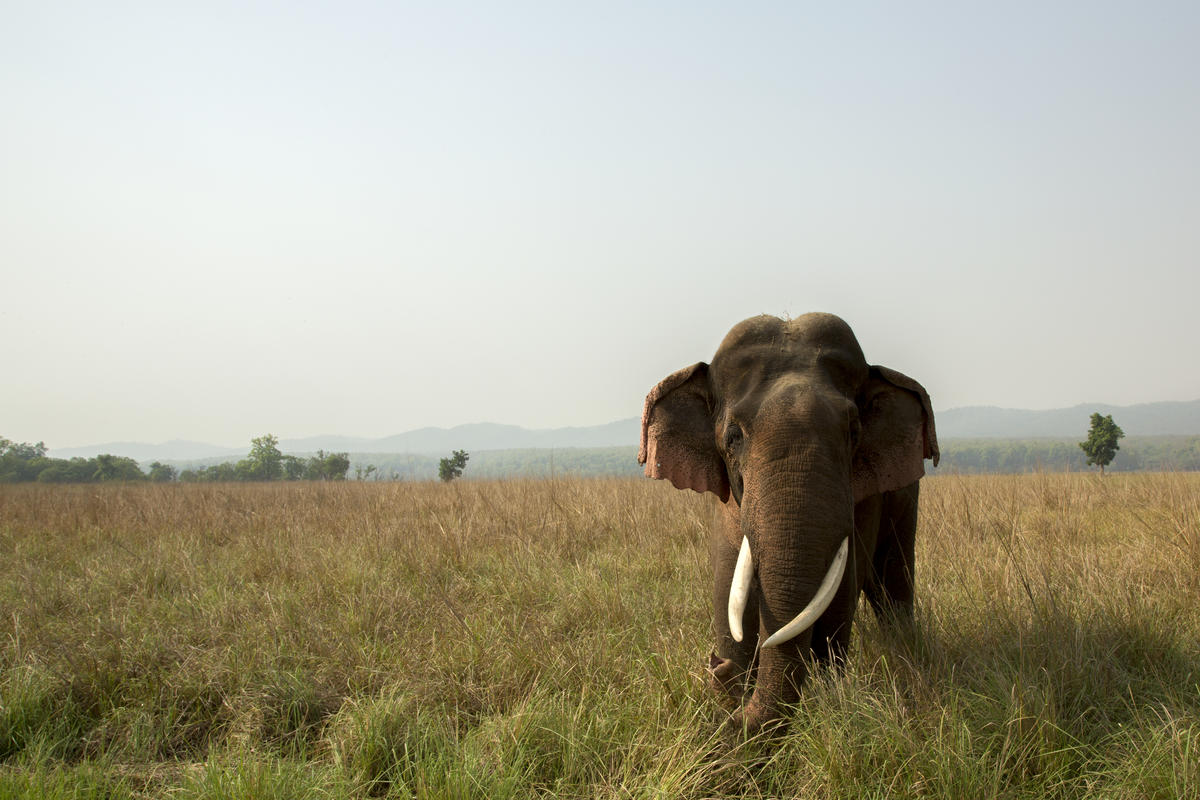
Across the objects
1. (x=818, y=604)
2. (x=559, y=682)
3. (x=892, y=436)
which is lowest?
(x=559, y=682)

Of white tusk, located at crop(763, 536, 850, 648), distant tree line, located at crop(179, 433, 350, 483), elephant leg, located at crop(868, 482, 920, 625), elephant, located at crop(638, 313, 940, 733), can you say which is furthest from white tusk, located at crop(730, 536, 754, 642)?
distant tree line, located at crop(179, 433, 350, 483)

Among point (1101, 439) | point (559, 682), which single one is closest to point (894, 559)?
point (559, 682)

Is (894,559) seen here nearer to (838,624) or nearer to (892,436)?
(892,436)

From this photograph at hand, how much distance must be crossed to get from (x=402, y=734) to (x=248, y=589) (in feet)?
12.1

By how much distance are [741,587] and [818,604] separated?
417 millimetres

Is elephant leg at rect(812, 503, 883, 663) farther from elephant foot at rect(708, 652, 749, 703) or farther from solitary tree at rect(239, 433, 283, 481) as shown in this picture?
solitary tree at rect(239, 433, 283, 481)

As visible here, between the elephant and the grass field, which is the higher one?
the elephant

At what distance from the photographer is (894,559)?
4.73 m

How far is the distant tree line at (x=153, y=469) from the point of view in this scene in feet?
124

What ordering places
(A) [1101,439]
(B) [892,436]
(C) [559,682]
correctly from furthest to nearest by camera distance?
(A) [1101,439]
(C) [559,682]
(B) [892,436]

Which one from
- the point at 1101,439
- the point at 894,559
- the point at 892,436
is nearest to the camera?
the point at 892,436

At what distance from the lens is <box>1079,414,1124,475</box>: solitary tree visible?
138 feet

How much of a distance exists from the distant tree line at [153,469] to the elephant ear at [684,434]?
1154 inches

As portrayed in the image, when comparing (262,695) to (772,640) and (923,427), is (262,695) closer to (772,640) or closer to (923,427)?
(772,640)
